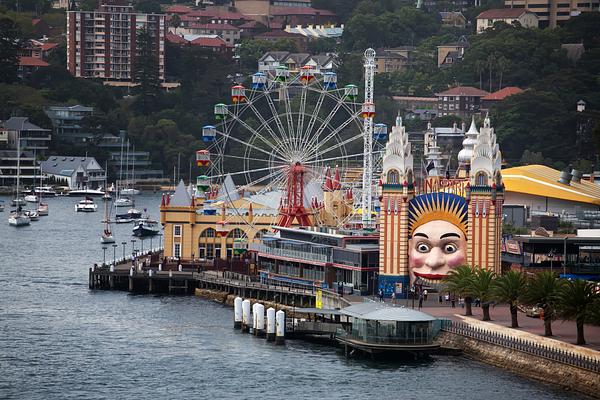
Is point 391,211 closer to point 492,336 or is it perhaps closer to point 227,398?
point 492,336

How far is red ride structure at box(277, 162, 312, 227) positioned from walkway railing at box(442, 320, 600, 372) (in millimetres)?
27409

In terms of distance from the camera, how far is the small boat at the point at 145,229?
558 feet

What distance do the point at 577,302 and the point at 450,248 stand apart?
63.3ft

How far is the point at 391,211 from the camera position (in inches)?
4441

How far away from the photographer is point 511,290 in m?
99.8

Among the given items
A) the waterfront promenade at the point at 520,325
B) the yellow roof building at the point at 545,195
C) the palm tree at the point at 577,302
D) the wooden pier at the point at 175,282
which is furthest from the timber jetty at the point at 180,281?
the palm tree at the point at 577,302

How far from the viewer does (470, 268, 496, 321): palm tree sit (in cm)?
10219

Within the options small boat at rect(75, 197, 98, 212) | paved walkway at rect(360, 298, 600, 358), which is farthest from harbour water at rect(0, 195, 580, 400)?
small boat at rect(75, 197, 98, 212)

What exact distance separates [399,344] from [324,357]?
3724 millimetres

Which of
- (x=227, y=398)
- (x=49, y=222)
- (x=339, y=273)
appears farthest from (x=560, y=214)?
(x=49, y=222)

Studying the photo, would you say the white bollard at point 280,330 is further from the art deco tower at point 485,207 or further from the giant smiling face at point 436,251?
the art deco tower at point 485,207

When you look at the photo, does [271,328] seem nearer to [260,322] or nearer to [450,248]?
[260,322]

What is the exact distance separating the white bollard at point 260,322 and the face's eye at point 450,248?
434 inches

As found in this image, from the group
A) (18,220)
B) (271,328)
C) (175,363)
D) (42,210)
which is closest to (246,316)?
(271,328)
